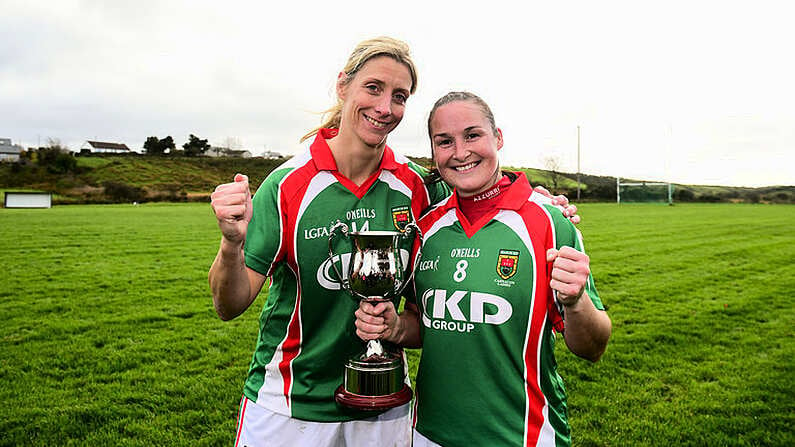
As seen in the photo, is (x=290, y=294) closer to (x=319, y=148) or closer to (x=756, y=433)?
(x=319, y=148)

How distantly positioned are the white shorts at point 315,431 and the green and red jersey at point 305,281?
4 centimetres

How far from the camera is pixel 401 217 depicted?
8.42 feet

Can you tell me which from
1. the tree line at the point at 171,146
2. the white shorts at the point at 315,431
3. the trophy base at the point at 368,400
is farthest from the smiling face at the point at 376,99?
the tree line at the point at 171,146

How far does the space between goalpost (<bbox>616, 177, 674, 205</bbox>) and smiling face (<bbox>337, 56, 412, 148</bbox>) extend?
62.6 meters

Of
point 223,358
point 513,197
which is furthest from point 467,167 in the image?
point 223,358

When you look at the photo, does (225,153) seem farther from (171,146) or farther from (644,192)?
(644,192)

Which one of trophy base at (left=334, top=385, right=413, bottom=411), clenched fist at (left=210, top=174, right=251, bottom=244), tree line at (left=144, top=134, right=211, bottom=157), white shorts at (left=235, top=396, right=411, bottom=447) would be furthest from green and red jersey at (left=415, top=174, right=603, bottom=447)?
tree line at (left=144, top=134, right=211, bottom=157)

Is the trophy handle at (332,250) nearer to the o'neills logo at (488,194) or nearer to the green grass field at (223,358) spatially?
the o'neills logo at (488,194)

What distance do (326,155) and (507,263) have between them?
966 millimetres

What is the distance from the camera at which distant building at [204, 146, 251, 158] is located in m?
102

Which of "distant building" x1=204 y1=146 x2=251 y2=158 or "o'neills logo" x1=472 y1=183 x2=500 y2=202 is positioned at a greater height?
"distant building" x1=204 y1=146 x2=251 y2=158

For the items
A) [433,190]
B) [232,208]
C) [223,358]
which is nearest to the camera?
[232,208]

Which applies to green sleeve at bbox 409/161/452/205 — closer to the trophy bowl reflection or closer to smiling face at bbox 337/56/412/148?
smiling face at bbox 337/56/412/148

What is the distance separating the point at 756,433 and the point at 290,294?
427 centimetres
